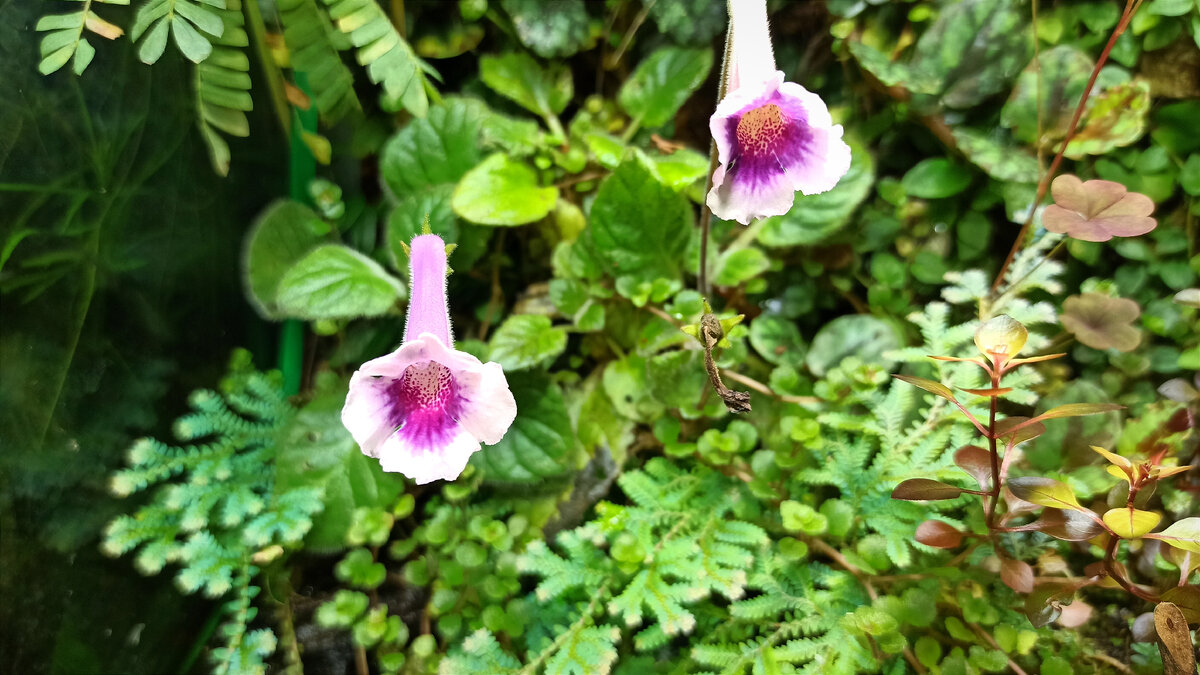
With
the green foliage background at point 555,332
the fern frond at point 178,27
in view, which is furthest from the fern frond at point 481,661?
the fern frond at point 178,27

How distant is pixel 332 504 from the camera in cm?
112

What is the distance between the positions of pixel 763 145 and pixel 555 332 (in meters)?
0.51

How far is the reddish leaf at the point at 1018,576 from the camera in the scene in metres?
0.81

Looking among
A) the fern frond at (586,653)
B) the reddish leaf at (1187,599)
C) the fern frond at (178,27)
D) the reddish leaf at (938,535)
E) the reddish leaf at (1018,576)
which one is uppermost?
the fern frond at (178,27)

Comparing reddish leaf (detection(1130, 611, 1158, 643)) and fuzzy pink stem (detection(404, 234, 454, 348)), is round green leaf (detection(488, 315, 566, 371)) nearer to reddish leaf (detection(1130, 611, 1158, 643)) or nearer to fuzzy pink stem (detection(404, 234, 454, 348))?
fuzzy pink stem (detection(404, 234, 454, 348))

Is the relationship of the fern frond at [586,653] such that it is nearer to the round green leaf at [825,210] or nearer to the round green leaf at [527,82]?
the round green leaf at [825,210]

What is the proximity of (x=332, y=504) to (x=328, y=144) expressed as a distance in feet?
2.47

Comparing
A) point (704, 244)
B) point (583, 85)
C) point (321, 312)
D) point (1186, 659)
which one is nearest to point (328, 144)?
point (321, 312)

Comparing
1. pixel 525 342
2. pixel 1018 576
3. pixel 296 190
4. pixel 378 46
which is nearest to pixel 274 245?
pixel 296 190

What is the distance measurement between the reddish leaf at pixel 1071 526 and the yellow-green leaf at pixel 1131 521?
0.20ft

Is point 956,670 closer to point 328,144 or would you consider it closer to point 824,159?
point 824,159

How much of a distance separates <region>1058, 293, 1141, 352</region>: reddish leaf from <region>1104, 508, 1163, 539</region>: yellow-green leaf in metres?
0.43

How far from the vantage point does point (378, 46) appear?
108 cm

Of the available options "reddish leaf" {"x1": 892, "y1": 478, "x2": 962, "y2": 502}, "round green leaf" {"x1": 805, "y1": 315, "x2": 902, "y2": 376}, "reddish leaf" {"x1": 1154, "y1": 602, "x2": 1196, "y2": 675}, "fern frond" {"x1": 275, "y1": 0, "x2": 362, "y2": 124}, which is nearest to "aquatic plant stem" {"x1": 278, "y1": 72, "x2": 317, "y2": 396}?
"fern frond" {"x1": 275, "y1": 0, "x2": 362, "y2": 124}
